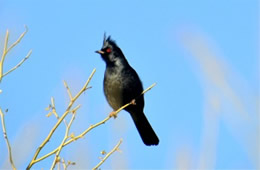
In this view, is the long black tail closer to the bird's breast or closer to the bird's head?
the bird's breast

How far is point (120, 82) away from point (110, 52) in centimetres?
49

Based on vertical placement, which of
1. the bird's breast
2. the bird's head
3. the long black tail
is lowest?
the long black tail

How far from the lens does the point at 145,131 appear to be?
22.6 feet

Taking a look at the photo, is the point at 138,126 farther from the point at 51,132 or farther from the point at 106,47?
the point at 51,132

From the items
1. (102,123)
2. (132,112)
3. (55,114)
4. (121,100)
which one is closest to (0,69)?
(55,114)

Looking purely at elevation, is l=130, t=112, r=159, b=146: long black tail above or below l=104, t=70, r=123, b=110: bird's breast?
below

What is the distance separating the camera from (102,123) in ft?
12.1

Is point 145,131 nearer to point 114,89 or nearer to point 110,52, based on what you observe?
point 114,89

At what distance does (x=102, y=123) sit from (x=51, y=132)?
66 cm

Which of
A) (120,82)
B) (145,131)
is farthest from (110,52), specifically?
(145,131)

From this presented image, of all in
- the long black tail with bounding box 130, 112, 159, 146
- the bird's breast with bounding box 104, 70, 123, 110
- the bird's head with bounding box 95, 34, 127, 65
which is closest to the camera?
the bird's breast with bounding box 104, 70, 123, 110

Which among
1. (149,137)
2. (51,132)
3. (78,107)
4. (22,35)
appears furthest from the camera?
(149,137)

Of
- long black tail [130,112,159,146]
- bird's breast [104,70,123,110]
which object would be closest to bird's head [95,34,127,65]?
bird's breast [104,70,123,110]

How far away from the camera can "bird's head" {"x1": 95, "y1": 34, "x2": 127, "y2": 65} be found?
6.54 meters
